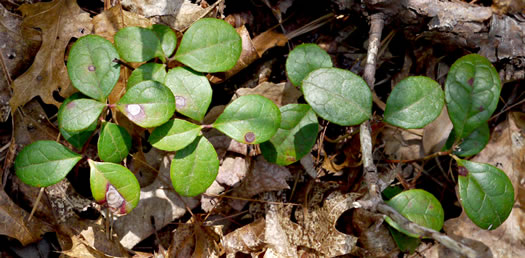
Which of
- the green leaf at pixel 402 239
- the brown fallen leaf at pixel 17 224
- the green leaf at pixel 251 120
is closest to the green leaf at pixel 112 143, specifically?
the green leaf at pixel 251 120

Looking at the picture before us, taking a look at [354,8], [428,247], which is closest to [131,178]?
[354,8]

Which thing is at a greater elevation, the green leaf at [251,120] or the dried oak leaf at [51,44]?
the dried oak leaf at [51,44]

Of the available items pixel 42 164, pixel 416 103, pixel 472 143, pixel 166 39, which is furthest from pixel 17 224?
pixel 472 143

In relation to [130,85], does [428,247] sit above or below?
below

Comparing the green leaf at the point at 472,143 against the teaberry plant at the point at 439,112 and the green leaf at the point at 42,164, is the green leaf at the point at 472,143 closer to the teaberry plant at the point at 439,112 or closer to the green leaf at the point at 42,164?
the teaberry plant at the point at 439,112

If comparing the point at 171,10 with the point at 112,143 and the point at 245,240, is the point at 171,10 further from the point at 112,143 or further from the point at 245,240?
the point at 245,240

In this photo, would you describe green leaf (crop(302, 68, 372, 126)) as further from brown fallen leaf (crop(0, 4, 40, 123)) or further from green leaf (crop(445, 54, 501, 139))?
brown fallen leaf (crop(0, 4, 40, 123))

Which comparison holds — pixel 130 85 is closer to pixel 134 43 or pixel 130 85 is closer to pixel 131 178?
pixel 134 43
